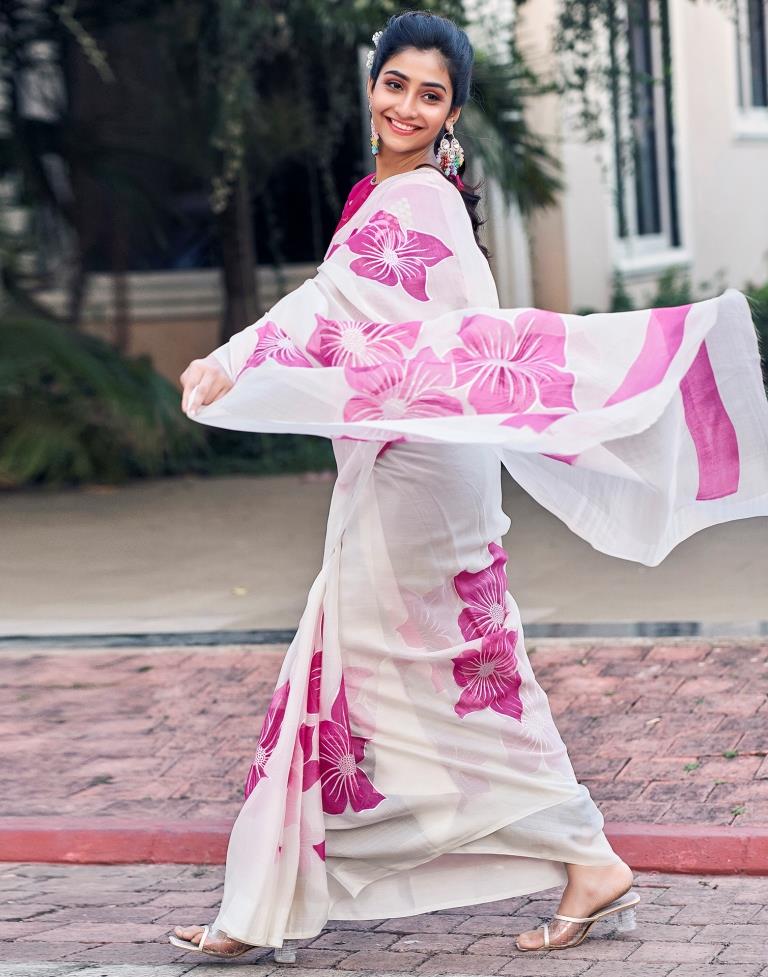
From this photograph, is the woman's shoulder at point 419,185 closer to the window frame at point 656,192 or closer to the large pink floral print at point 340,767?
the large pink floral print at point 340,767

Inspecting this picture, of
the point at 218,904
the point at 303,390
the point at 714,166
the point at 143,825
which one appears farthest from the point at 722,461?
the point at 714,166

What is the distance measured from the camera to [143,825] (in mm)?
4539

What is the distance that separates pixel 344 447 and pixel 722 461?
0.78 meters

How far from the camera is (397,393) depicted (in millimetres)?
3316

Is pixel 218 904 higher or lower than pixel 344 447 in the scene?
lower

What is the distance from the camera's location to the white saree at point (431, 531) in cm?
334

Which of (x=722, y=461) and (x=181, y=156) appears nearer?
(x=722, y=461)

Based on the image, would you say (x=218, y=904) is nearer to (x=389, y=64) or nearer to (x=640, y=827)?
(x=640, y=827)

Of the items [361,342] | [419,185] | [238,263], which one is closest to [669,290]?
[238,263]

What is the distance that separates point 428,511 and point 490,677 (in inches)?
14.6

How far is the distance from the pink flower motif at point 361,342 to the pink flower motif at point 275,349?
0.11 feet

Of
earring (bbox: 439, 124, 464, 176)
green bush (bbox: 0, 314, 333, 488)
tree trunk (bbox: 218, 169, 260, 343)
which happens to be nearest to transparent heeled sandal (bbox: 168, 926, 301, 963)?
earring (bbox: 439, 124, 464, 176)

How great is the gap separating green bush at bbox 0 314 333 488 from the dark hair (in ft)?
22.9

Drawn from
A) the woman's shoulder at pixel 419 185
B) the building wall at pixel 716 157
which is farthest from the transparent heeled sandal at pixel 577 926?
the building wall at pixel 716 157
